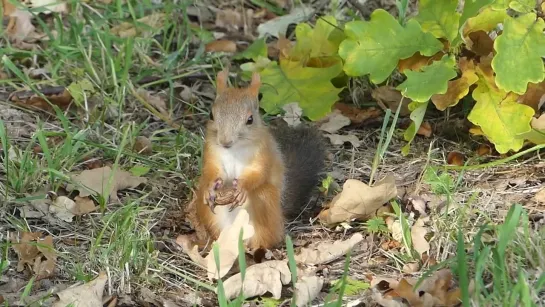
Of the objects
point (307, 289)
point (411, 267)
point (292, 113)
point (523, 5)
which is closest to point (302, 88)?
point (292, 113)

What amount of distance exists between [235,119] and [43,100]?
138 cm

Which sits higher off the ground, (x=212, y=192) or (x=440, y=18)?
(x=440, y=18)

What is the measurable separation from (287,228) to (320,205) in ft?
0.68

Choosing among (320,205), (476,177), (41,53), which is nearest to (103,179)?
(320,205)

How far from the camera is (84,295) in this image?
287 cm

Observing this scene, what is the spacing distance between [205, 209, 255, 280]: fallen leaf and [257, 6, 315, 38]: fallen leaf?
5.74 ft

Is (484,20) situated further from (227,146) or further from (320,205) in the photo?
(227,146)

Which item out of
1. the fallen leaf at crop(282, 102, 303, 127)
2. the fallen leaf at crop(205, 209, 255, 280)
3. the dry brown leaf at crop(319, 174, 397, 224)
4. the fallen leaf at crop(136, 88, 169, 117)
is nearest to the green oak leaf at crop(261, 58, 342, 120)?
the fallen leaf at crop(282, 102, 303, 127)

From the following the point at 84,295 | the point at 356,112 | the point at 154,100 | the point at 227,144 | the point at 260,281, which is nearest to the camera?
the point at 84,295

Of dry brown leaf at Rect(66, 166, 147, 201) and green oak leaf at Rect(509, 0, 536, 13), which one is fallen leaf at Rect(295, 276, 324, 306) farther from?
green oak leaf at Rect(509, 0, 536, 13)

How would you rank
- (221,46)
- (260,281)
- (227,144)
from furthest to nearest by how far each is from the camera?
(221,46) < (227,144) < (260,281)

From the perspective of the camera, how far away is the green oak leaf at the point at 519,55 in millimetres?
3377

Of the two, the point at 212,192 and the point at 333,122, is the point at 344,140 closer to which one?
the point at 333,122

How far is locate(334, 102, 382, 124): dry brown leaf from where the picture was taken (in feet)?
13.5
